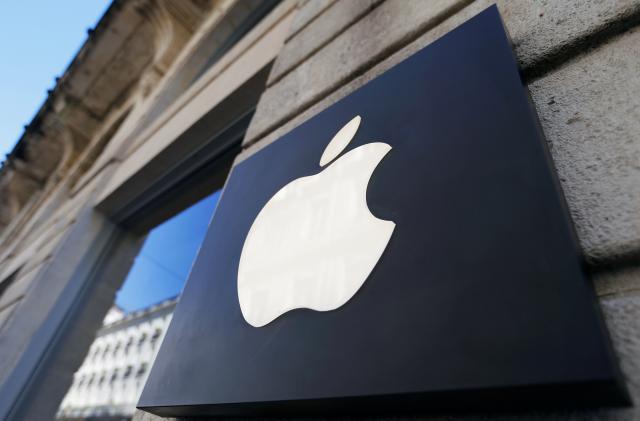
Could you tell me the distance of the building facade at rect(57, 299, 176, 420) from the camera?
2529mm

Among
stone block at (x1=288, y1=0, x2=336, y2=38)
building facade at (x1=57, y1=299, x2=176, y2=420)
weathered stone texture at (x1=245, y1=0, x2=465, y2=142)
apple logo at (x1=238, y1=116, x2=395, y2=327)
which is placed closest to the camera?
apple logo at (x1=238, y1=116, x2=395, y2=327)

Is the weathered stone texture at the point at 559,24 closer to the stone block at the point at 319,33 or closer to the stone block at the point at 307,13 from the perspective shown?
the stone block at the point at 319,33

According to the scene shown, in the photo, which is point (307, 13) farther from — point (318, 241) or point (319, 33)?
point (318, 241)

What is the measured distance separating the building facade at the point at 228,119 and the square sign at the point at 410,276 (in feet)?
0.31

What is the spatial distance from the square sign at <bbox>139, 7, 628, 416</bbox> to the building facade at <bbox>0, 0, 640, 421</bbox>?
0.31 feet

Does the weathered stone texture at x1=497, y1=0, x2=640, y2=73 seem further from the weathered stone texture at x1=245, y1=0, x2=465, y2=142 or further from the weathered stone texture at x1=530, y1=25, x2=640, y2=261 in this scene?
the weathered stone texture at x1=245, y1=0, x2=465, y2=142

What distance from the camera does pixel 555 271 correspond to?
506 mm

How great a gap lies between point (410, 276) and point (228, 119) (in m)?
2.28

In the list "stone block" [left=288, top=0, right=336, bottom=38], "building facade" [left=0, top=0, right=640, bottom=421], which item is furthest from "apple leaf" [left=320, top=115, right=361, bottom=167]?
"stone block" [left=288, top=0, right=336, bottom=38]

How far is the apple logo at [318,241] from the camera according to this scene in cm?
74

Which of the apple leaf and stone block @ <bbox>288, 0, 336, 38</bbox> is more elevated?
stone block @ <bbox>288, 0, 336, 38</bbox>

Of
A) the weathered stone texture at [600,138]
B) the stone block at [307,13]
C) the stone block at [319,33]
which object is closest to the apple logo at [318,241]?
the weathered stone texture at [600,138]

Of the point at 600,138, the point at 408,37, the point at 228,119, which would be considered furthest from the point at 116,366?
the point at 600,138

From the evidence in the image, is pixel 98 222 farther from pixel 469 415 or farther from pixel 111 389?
pixel 469 415
